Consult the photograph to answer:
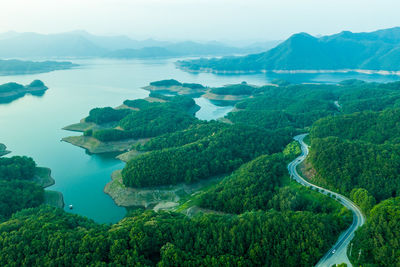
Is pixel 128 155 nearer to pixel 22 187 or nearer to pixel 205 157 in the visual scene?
pixel 205 157

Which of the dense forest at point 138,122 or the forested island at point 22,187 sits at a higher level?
the dense forest at point 138,122

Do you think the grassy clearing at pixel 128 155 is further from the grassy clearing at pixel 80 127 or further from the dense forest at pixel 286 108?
the dense forest at pixel 286 108

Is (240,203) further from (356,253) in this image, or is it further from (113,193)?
(113,193)

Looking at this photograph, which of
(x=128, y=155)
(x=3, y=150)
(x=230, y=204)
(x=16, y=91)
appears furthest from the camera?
(x=16, y=91)

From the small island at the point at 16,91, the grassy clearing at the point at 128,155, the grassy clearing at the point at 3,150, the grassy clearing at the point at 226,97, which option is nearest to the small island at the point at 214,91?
the grassy clearing at the point at 226,97

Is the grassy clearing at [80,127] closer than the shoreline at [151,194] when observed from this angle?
No

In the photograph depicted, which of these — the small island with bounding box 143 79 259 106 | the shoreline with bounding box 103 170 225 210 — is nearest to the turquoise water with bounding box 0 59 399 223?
the shoreline with bounding box 103 170 225 210

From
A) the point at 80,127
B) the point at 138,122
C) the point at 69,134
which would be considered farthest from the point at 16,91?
the point at 138,122

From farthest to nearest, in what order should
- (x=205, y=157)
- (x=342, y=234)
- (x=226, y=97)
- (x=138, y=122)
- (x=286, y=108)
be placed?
(x=226, y=97), (x=286, y=108), (x=138, y=122), (x=205, y=157), (x=342, y=234)

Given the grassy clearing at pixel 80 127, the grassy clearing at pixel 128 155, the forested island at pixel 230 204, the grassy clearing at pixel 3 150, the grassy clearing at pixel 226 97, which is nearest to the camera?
the forested island at pixel 230 204
